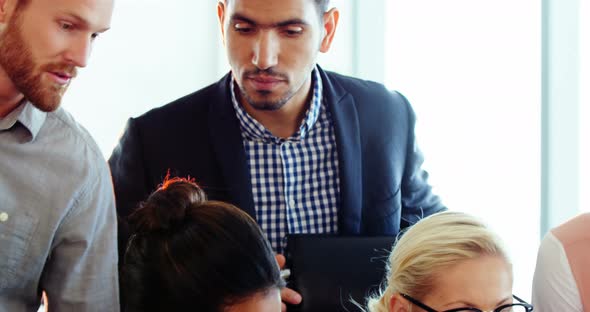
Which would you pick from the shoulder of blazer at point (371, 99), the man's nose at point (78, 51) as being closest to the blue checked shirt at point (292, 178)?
the shoulder of blazer at point (371, 99)

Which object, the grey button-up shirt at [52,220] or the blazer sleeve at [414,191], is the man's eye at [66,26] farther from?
the blazer sleeve at [414,191]

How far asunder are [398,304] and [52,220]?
2.21 feet

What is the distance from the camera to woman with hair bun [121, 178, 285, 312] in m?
1.52

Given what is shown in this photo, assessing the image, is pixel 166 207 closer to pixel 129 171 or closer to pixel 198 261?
pixel 198 261

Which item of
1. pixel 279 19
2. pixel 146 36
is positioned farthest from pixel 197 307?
pixel 146 36

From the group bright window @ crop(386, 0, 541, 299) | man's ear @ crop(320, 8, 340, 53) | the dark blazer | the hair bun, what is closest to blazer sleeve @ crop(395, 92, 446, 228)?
the dark blazer

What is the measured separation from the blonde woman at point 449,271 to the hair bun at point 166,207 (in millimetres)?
455

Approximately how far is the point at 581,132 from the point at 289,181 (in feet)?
3.28

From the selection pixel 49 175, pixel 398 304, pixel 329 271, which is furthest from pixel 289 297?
pixel 49 175

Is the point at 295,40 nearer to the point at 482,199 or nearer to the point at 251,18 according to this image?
the point at 251,18

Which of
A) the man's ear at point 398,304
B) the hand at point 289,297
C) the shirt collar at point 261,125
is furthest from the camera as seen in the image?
the shirt collar at point 261,125

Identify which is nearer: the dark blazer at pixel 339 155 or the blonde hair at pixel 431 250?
the blonde hair at pixel 431 250

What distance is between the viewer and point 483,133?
3314mm

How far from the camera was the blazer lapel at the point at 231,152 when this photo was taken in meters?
2.19
